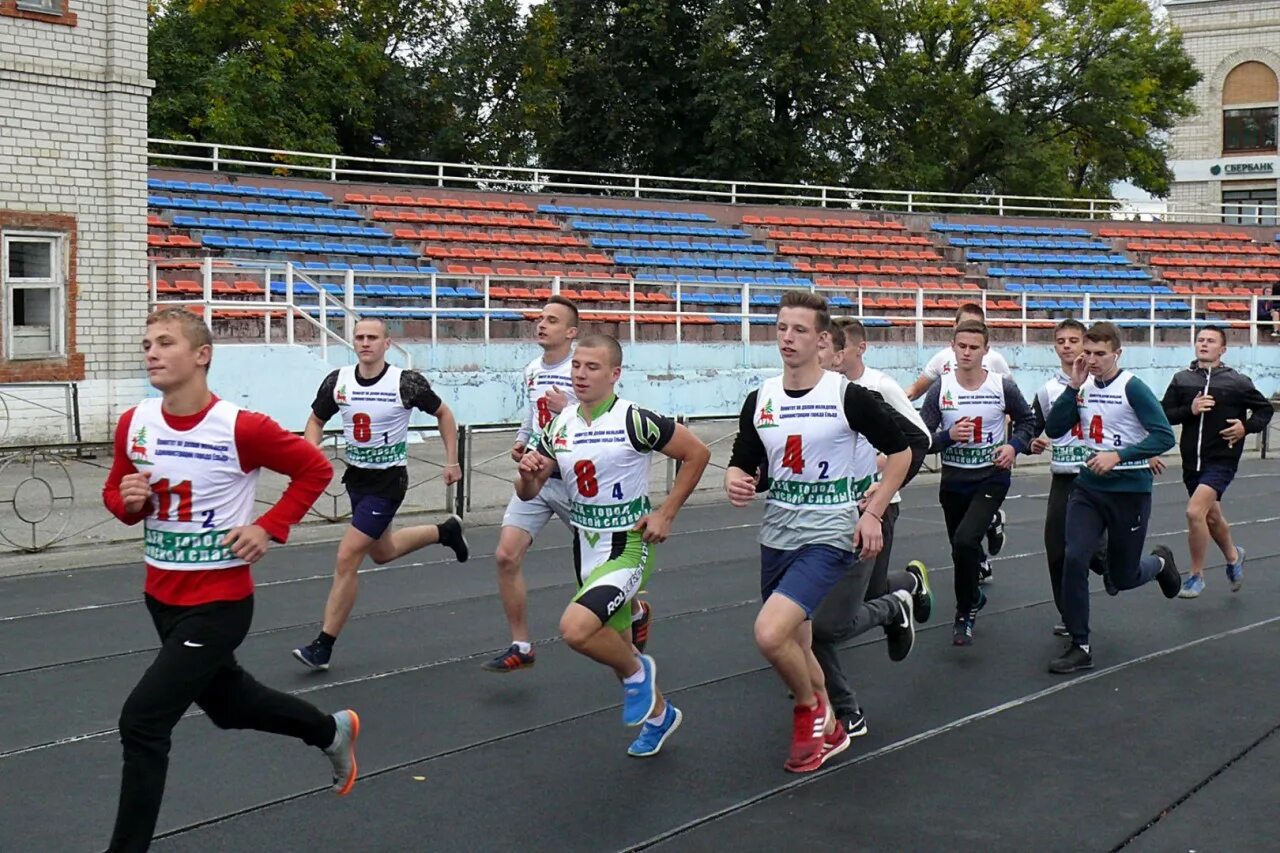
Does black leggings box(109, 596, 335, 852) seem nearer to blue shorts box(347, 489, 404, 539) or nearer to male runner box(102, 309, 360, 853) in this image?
male runner box(102, 309, 360, 853)

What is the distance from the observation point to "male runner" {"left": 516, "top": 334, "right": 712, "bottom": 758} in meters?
6.77

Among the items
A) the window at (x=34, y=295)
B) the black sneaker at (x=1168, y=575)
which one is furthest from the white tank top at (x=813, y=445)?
the window at (x=34, y=295)

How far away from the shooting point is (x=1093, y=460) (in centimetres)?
849

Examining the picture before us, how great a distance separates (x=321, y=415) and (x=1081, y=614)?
4514 millimetres

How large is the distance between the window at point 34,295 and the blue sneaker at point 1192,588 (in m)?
14.3

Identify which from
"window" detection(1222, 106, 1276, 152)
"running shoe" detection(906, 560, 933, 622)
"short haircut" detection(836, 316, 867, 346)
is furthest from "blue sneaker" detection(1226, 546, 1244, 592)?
"window" detection(1222, 106, 1276, 152)

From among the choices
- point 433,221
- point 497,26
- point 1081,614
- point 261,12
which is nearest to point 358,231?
point 433,221

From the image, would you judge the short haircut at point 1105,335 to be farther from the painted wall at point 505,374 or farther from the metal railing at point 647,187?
the metal railing at point 647,187

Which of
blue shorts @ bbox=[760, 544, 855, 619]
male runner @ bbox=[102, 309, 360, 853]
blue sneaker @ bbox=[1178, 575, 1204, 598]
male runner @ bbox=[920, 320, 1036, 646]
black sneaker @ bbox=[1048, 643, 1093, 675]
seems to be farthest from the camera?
blue sneaker @ bbox=[1178, 575, 1204, 598]

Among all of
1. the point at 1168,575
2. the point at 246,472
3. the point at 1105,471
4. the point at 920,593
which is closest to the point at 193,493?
the point at 246,472

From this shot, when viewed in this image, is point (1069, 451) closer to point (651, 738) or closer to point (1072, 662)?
point (1072, 662)

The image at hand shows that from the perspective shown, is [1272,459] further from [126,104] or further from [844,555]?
[844,555]

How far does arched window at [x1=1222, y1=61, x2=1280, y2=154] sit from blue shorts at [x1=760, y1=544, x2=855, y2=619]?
186ft

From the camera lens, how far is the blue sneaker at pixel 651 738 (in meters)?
6.88
